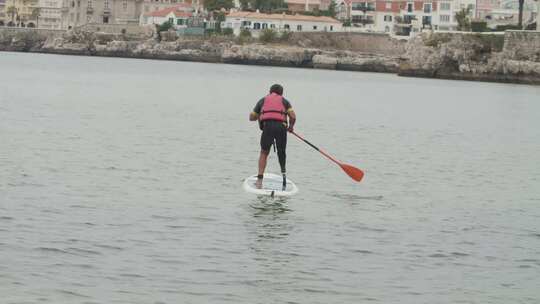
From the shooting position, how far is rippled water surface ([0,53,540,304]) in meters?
14.6

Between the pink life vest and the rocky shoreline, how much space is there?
239 ft

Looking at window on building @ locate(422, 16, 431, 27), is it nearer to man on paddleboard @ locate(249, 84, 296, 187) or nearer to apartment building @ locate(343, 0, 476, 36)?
apartment building @ locate(343, 0, 476, 36)

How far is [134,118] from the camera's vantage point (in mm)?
43188

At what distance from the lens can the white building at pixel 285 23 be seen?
160 m

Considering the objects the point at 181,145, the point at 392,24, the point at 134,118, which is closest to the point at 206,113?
the point at 134,118

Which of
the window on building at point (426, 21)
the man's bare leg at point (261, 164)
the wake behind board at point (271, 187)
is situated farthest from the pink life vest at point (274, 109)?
the window on building at point (426, 21)

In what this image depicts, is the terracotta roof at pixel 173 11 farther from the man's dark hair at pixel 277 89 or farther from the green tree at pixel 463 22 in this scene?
the man's dark hair at pixel 277 89

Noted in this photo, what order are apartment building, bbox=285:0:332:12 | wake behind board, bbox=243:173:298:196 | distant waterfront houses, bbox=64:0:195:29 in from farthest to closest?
apartment building, bbox=285:0:332:12 → distant waterfront houses, bbox=64:0:195:29 → wake behind board, bbox=243:173:298:196

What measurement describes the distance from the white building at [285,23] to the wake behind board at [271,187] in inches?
5393

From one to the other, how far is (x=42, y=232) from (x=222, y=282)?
3501 millimetres

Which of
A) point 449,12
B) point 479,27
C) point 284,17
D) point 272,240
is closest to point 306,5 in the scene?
point 284,17

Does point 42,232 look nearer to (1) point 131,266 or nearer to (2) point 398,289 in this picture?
(1) point 131,266

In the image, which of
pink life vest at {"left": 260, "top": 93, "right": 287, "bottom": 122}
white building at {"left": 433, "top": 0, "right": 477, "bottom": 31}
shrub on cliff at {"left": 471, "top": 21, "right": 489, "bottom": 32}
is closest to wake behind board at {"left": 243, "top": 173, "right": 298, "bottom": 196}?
pink life vest at {"left": 260, "top": 93, "right": 287, "bottom": 122}

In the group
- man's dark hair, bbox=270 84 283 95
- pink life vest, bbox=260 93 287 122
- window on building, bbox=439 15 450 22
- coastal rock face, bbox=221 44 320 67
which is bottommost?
coastal rock face, bbox=221 44 320 67
